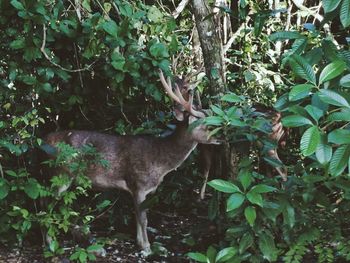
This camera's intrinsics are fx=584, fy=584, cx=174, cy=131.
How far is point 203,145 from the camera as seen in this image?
546 cm

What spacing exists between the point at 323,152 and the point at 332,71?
1.42 ft

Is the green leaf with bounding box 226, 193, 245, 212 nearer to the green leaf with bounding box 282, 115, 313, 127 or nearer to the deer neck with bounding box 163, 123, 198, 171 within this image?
the green leaf with bounding box 282, 115, 313, 127

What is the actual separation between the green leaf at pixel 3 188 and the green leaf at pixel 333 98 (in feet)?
8.50

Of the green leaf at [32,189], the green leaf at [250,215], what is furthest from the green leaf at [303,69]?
the green leaf at [32,189]

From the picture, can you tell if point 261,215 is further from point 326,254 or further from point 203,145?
point 203,145

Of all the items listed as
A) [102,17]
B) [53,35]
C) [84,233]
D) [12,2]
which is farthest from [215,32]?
[84,233]

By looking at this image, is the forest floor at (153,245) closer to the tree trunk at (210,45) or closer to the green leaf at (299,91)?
the tree trunk at (210,45)

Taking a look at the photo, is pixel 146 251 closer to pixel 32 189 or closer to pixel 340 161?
pixel 32 189

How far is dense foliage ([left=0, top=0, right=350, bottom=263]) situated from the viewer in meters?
3.18

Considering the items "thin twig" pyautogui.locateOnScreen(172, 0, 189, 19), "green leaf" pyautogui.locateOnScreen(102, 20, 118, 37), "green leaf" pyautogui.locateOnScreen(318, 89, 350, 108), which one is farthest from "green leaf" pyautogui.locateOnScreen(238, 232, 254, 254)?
"thin twig" pyautogui.locateOnScreen(172, 0, 189, 19)

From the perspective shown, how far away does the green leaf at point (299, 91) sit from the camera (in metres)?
2.97

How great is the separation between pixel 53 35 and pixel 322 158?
8.65 ft

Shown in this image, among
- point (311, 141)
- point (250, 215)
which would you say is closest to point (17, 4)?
point (250, 215)

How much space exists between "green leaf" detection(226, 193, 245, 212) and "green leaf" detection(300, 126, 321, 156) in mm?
691
